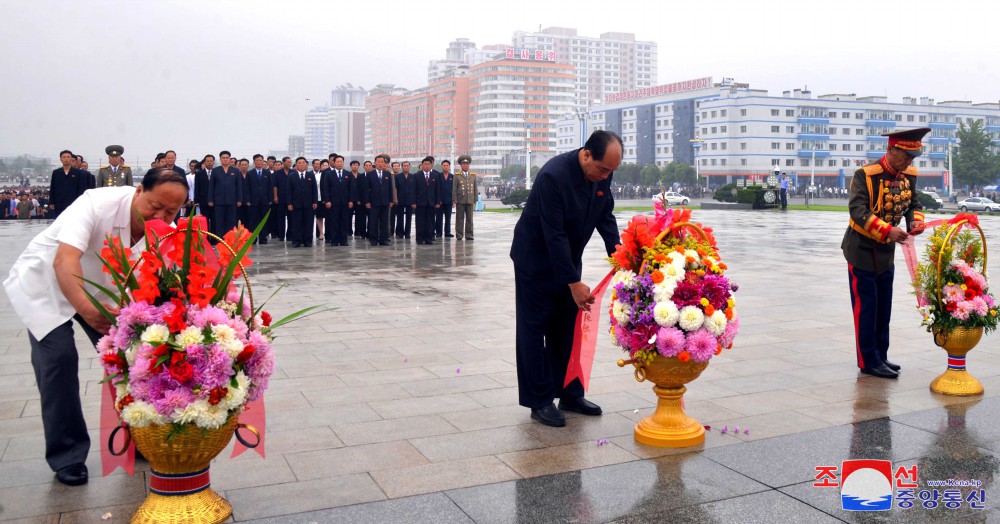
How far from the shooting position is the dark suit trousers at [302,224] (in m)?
18.9

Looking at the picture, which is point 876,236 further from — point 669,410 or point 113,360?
point 113,360

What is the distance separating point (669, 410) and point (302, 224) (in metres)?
15.3

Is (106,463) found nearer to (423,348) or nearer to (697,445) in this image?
(697,445)

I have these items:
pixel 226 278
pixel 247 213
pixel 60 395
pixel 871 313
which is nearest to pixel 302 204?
pixel 247 213

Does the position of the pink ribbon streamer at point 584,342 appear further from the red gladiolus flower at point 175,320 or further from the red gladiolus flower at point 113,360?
the red gladiolus flower at point 113,360

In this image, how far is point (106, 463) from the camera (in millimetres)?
3928

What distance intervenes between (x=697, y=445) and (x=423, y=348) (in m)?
3.19

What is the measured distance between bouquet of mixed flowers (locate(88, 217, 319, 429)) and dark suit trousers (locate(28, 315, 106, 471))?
547 mm

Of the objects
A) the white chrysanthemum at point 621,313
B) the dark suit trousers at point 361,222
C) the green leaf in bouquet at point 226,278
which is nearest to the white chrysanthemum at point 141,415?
the green leaf in bouquet at point 226,278

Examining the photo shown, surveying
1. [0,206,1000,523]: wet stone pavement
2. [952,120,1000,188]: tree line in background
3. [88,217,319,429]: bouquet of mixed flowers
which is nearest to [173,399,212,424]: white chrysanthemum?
[88,217,319,429]: bouquet of mixed flowers

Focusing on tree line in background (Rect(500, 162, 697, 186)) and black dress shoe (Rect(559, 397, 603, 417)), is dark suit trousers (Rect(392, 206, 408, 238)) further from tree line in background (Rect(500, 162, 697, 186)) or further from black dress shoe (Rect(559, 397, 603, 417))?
tree line in background (Rect(500, 162, 697, 186))

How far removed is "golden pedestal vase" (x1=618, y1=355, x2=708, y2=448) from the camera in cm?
464

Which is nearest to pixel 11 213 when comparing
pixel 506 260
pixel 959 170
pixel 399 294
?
pixel 506 260

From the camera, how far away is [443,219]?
852 inches
